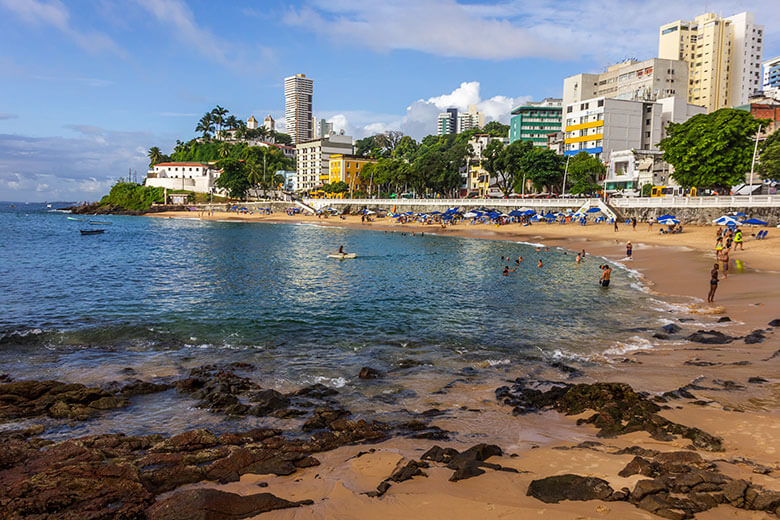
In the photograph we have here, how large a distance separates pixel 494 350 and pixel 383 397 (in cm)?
596

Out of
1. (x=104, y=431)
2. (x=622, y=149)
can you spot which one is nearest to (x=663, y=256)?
(x=104, y=431)

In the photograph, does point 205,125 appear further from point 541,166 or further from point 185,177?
point 541,166

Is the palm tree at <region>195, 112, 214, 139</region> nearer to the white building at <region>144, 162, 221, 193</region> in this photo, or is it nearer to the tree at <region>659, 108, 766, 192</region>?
the white building at <region>144, 162, 221, 193</region>

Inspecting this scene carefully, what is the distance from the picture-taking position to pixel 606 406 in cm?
1084

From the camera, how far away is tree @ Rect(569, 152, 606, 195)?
3253 inches

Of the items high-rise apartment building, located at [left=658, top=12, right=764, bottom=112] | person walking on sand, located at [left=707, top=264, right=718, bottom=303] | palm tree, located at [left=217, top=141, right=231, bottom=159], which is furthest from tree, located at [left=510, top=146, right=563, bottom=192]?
palm tree, located at [left=217, top=141, right=231, bottom=159]

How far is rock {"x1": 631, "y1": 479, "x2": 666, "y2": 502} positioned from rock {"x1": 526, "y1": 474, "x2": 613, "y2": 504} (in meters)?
0.32

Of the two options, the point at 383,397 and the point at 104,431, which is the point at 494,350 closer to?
the point at 383,397

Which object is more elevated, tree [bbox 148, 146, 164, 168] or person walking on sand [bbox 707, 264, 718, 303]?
tree [bbox 148, 146, 164, 168]

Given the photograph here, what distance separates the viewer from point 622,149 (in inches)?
3627

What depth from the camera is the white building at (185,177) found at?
158 metres

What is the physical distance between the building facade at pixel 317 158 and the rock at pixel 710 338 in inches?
5579

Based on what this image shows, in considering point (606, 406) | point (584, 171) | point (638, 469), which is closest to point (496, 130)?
point (584, 171)

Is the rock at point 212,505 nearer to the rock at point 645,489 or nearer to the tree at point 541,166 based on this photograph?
the rock at point 645,489
